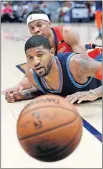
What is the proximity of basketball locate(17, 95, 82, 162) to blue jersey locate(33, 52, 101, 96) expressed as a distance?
2.92ft

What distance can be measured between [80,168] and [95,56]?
1529mm

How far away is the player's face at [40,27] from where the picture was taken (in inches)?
116

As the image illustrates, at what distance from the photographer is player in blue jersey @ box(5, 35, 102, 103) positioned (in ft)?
7.61

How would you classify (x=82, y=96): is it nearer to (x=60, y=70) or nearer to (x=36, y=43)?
(x=60, y=70)

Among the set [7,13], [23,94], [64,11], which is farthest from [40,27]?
[64,11]

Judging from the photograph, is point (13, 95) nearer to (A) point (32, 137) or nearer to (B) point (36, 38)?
(B) point (36, 38)

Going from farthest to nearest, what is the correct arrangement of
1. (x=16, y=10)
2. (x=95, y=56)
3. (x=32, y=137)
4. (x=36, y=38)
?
(x=16, y=10) → (x=95, y=56) → (x=36, y=38) → (x=32, y=137)

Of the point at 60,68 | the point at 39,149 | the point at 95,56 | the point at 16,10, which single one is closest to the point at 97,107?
the point at 60,68

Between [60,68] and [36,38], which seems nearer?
[36,38]

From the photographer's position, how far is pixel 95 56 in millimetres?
3117

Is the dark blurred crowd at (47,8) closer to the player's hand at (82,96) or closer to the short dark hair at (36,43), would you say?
the player's hand at (82,96)

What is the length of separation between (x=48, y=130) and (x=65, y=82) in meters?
1.06

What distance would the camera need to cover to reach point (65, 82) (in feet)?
8.50

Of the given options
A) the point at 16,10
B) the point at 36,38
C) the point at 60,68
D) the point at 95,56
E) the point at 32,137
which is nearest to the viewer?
the point at 32,137
